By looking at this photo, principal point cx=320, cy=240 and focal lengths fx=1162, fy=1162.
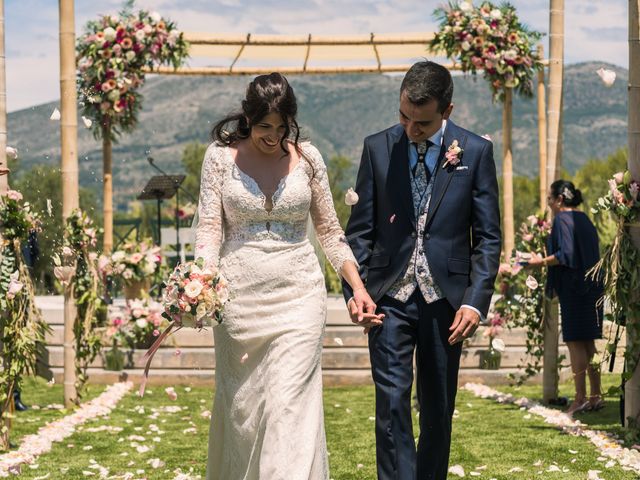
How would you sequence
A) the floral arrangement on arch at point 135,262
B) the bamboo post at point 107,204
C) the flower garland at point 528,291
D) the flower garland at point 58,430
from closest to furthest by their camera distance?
the flower garland at point 58,430 → the flower garland at point 528,291 → the floral arrangement on arch at point 135,262 → the bamboo post at point 107,204

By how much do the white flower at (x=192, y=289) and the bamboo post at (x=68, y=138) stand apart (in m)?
5.47

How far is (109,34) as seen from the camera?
1420cm

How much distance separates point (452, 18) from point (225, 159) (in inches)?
370

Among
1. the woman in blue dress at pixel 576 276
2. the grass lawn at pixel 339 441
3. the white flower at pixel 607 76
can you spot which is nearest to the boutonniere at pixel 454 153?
the white flower at pixel 607 76

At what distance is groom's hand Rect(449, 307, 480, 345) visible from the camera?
5.34m

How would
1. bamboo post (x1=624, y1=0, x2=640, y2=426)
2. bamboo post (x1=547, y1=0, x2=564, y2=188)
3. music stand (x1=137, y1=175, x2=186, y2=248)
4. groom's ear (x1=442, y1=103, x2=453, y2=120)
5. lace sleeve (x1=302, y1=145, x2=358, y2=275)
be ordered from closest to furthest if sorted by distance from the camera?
1. groom's ear (x1=442, y1=103, x2=453, y2=120)
2. lace sleeve (x1=302, y1=145, x2=358, y2=275)
3. bamboo post (x1=624, y1=0, x2=640, y2=426)
4. bamboo post (x1=547, y1=0, x2=564, y2=188)
5. music stand (x1=137, y1=175, x2=186, y2=248)

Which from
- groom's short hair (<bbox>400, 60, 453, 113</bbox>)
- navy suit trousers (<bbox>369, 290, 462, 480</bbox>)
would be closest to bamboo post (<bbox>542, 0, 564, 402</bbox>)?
navy suit trousers (<bbox>369, 290, 462, 480</bbox>)

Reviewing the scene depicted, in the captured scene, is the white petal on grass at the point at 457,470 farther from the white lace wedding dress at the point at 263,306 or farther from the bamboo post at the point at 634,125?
the white lace wedding dress at the point at 263,306

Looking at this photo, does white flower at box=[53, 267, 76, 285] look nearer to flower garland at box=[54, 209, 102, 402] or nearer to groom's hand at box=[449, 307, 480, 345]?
flower garland at box=[54, 209, 102, 402]

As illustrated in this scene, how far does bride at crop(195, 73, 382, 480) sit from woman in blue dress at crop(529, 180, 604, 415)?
4678mm

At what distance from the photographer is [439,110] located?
5355mm

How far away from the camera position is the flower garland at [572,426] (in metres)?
7.87

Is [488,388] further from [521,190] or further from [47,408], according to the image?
[521,190]

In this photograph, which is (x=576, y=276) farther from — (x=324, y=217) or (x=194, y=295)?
(x=194, y=295)
